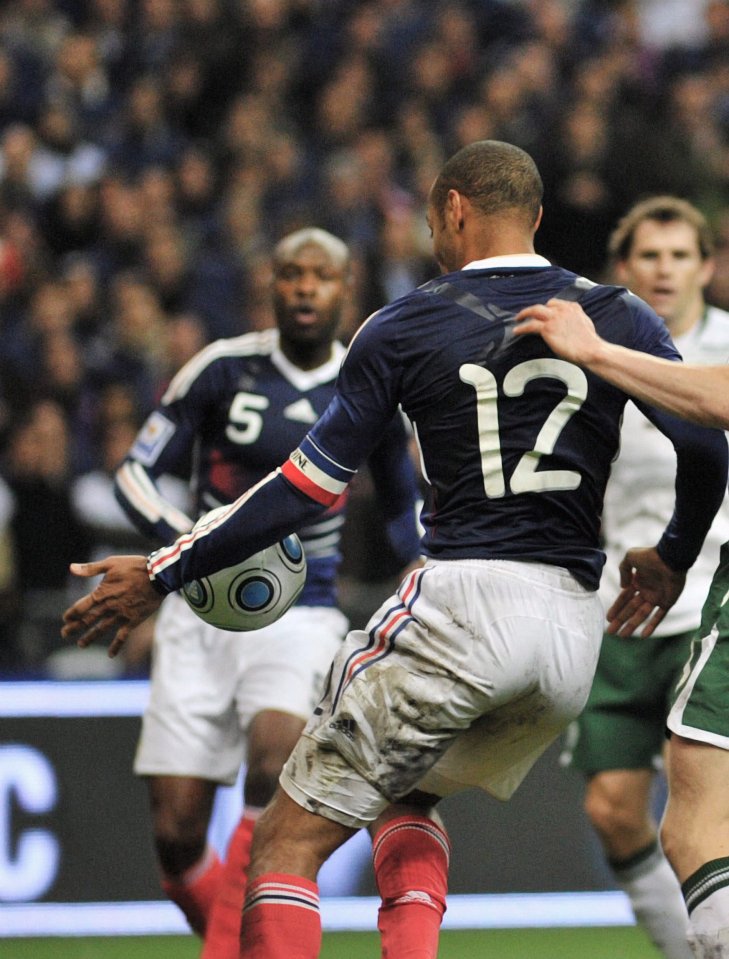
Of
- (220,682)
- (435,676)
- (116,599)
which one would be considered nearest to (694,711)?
(435,676)

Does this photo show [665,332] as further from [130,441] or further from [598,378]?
[130,441]

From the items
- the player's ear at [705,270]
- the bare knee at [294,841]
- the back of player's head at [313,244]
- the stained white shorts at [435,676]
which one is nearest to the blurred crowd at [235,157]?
the back of player's head at [313,244]

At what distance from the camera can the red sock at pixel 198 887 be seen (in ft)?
19.0

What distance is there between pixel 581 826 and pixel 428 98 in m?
7.27

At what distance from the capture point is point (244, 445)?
5.86 m

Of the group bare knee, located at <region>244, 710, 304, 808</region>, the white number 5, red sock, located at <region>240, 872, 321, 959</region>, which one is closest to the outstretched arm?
the white number 5

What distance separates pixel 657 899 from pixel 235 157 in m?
8.34

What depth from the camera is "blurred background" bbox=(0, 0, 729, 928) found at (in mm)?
9930

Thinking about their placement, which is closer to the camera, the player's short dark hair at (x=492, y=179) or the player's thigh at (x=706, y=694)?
the player's thigh at (x=706, y=694)

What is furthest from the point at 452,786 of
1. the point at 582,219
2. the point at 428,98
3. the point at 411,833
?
the point at 428,98

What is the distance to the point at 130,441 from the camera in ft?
33.6

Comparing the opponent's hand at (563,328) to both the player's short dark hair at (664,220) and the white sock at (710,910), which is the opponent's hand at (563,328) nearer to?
the white sock at (710,910)

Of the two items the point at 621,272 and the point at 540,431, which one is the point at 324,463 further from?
the point at 621,272

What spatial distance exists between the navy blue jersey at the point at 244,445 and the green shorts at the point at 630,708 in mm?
820
